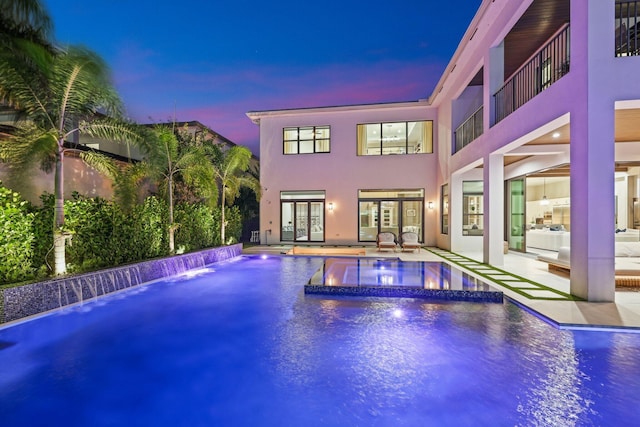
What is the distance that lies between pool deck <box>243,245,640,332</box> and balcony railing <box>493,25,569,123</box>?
4501 millimetres

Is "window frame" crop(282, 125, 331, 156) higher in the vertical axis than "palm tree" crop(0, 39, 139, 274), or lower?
higher

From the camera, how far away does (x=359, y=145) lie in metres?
16.5

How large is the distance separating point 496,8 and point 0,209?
11.8m

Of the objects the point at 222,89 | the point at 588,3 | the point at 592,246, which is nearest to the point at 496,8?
the point at 588,3

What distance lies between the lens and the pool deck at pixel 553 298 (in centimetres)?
488

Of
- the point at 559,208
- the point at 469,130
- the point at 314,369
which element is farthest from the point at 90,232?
the point at 559,208

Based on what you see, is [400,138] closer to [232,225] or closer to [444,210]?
[444,210]

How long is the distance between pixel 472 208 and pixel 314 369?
12.0m

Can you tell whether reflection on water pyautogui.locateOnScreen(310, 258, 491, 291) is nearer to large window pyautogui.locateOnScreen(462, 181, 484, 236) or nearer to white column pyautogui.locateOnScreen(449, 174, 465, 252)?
white column pyautogui.locateOnScreen(449, 174, 465, 252)

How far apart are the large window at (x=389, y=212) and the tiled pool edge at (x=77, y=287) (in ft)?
30.5

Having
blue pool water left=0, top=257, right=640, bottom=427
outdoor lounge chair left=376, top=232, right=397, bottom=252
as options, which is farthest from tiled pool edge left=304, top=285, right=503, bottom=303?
outdoor lounge chair left=376, top=232, right=397, bottom=252

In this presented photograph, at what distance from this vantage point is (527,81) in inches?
373

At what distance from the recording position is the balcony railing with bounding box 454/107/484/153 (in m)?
12.0

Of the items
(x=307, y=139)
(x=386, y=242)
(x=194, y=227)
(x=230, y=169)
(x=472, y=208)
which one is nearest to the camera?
(x=194, y=227)
